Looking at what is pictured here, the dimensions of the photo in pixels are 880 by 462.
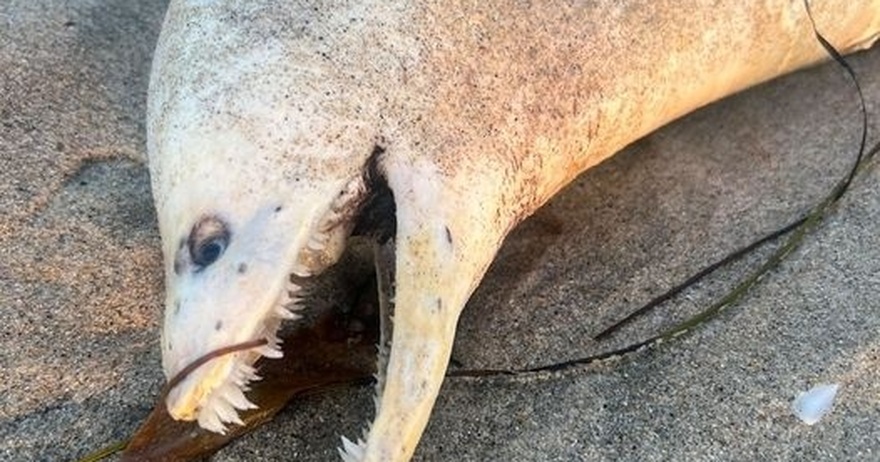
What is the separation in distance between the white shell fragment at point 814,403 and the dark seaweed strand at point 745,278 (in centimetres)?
30

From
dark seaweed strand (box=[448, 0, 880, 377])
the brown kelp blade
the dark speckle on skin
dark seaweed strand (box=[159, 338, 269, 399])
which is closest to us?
dark seaweed strand (box=[159, 338, 269, 399])

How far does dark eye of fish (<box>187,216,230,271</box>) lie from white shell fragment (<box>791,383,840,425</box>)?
1.25 meters

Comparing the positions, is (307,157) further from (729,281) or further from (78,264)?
(729,281)

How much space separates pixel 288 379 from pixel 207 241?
0.44 meters

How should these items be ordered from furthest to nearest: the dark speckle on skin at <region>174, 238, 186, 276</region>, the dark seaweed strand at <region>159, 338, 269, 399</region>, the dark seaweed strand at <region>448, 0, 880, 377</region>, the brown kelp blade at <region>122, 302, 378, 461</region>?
the dark seaweed strand at <region>448, 0, 880, 377</region> → the brown kelp blade at <region>122, 302, 378, 461</region> → the dark speckle on skin at <region>174, 238, 186, 276</region> → the dark seaweed strand at <region>159, 338, 269, 399</region>

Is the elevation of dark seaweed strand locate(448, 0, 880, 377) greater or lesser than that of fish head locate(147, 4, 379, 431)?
lesser

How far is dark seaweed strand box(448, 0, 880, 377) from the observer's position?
2484mm

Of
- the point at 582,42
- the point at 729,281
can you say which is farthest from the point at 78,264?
the point at 729,281

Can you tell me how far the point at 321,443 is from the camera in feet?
7.65

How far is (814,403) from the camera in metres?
2.35

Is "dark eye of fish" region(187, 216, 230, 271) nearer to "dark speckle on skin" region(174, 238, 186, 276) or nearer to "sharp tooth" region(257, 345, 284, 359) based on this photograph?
"dark speckle on skin" region(174, 238, 186, 276)

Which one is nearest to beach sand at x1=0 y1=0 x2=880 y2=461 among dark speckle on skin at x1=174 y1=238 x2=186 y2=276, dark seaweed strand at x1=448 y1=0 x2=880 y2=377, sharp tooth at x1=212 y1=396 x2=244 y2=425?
dark seaweed strand at x1=448 y1=0 x2=880 y2=377

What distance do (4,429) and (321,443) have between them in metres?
0.64

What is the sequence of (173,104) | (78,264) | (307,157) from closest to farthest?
(307,157) → (173,104) → (78,264)
